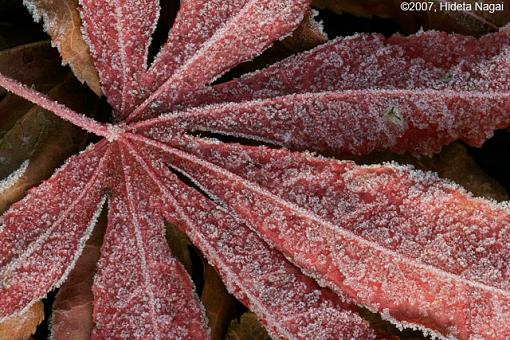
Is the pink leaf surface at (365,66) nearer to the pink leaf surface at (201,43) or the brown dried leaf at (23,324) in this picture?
the pink leaf surface at (201,43)

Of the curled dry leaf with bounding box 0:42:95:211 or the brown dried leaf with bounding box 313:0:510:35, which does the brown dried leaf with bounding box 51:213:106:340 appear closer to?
the curled dry leaf with bounding box 0:42:95:211

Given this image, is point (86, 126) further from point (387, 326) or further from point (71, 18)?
point (387, 326)

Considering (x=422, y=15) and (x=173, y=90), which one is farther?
(x=422, y=15)

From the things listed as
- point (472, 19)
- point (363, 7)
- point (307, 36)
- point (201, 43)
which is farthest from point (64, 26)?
point (472, 19)

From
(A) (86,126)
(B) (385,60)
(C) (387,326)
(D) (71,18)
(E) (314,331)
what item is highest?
(D) (71,18)

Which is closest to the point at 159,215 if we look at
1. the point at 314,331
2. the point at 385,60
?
the point at 314,331

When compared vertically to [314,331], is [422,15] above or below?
above

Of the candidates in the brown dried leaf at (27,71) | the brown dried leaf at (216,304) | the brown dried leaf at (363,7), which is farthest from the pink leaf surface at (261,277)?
the brown dried leaf at (363,7)
